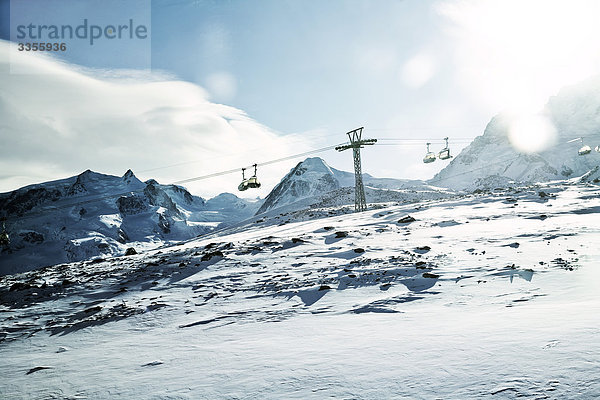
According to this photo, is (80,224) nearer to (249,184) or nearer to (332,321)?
(249,184)

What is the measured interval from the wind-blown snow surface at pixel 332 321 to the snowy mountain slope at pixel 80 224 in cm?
9725

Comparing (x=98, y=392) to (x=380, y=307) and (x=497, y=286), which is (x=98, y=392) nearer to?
(x=380, y=307)

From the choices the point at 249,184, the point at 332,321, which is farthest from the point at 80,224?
the point at 332,321

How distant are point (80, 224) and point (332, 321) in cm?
17092

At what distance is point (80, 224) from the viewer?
14625cm

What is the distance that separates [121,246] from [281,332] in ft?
508

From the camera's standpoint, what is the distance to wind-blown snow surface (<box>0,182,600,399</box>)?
141 inches

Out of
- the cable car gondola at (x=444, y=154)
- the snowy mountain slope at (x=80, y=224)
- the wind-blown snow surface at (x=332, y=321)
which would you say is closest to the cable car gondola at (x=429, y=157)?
the cable car gondola at (x=444, y=154)

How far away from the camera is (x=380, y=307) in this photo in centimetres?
766

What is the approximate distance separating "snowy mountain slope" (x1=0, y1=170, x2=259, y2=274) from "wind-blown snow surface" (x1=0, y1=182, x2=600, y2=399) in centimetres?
9725

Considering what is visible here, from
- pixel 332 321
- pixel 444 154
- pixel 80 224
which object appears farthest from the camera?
pixel 80 224

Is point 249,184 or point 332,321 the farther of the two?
point 249,184

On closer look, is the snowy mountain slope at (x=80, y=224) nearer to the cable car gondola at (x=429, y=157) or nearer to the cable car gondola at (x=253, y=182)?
the cable car gondola at (x=253, y=182)

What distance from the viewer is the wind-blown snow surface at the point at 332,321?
3.59m
